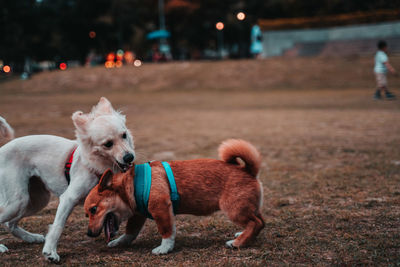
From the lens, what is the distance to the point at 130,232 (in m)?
3.50

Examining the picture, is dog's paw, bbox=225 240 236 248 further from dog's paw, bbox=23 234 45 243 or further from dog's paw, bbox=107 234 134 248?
dog's paw, bbox=23 234 45 243

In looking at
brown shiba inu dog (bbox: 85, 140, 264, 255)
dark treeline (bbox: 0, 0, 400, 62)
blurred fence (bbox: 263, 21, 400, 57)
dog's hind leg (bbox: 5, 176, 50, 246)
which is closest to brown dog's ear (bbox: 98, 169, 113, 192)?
brown shiba inu dog (bbox: 85, 140, 264, 255)

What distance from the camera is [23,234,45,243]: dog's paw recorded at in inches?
141

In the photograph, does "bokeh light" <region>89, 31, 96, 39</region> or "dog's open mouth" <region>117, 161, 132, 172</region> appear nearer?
"dog's open mouth" <region>117, 161, 132, 172</region>

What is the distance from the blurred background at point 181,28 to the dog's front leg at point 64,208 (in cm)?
2919

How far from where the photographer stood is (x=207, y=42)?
200 feet

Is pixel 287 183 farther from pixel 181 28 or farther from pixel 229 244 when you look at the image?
pixel 181 28

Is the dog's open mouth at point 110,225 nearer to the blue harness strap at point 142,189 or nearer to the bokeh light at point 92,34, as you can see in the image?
the blue harness strap at point 142,189

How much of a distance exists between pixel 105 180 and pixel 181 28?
52574mm

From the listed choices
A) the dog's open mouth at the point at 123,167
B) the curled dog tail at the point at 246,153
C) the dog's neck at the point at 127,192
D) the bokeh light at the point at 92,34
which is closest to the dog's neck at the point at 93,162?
the dog's open mouth at the point at 123,167

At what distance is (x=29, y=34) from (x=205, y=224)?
170 ft

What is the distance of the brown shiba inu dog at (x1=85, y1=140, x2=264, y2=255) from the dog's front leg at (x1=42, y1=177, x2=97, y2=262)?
0.61 feet

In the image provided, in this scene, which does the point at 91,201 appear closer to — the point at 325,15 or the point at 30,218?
the point at 30,218

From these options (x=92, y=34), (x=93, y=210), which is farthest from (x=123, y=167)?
(x=92, y=34)
